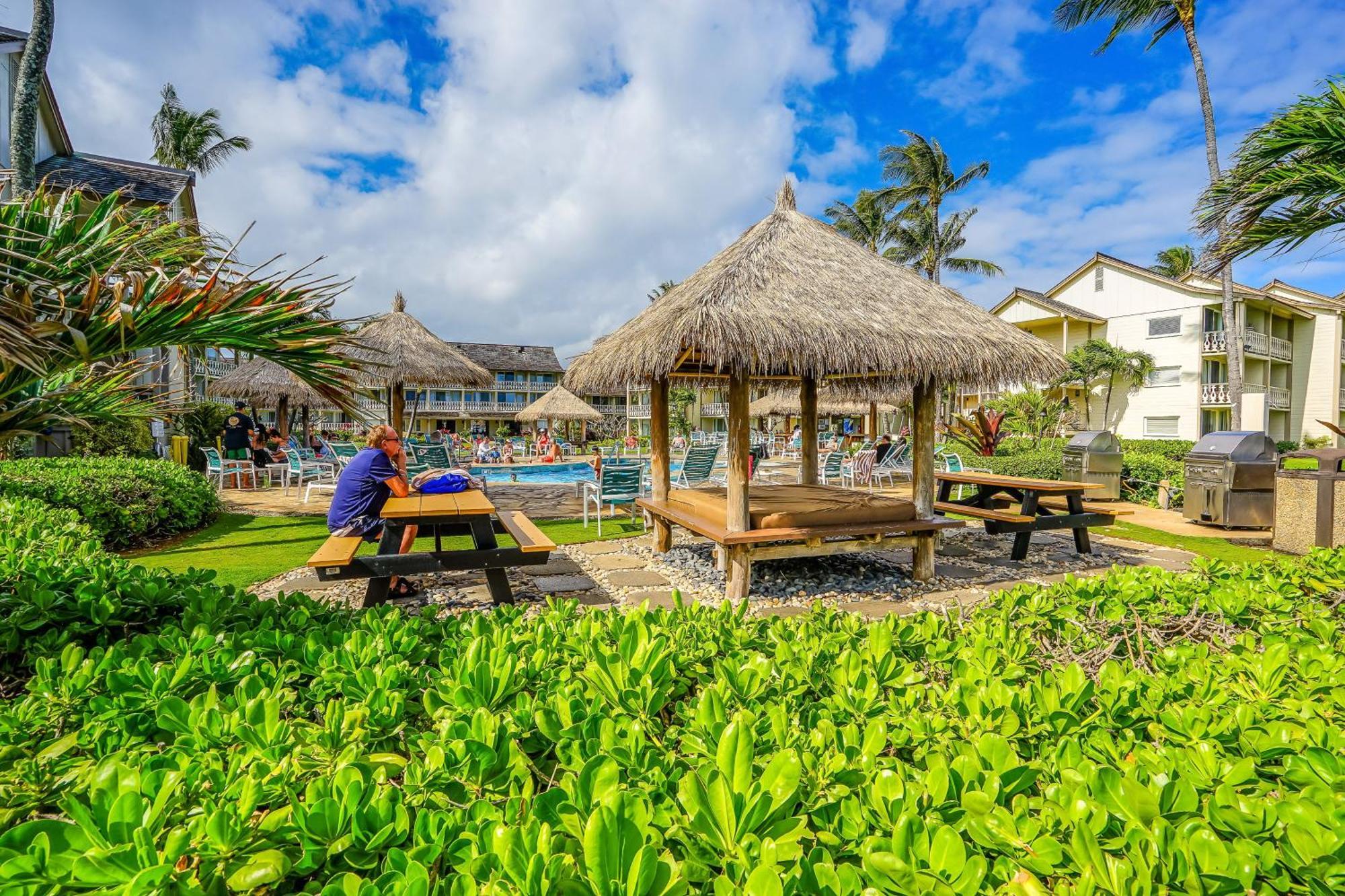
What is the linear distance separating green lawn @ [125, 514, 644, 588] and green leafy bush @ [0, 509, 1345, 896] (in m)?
5.25

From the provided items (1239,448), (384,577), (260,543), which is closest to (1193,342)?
(1239,448)

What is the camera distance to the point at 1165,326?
25.8 metres

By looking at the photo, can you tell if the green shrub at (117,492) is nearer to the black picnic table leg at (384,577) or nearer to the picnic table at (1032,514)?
the black picnic table leg at (384,577)

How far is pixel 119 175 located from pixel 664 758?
21.0m

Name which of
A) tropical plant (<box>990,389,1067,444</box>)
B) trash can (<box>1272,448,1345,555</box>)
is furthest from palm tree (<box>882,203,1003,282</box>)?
trash can (<box>1272,448,1345,555</box>)

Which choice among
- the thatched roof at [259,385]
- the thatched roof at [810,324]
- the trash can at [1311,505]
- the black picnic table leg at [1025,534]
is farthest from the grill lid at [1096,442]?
the thatched roof at [259,385]

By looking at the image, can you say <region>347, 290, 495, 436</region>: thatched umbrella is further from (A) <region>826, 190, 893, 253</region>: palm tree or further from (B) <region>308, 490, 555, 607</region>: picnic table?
(A) <region>826, 190, 893, 253</region>: palm tree

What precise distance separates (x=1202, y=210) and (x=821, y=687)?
7.63m

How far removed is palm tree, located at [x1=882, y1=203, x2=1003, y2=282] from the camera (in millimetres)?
31125

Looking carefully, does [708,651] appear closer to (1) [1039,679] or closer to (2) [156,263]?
(1) [1039,679]

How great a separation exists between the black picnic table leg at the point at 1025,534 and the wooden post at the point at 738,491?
3705 millimetres

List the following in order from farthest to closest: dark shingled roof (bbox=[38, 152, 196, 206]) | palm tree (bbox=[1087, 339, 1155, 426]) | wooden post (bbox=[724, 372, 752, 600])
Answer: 1. palm tree (bbox=[1087, 339, 1155, 426])
2. dark shingled roof (bbox=[38, 152, 196, 206])
3. wooden post (bbox=[724, 372, 752, 600])

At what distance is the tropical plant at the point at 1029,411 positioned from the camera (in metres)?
21.9

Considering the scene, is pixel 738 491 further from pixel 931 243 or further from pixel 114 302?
pixel 931 243
